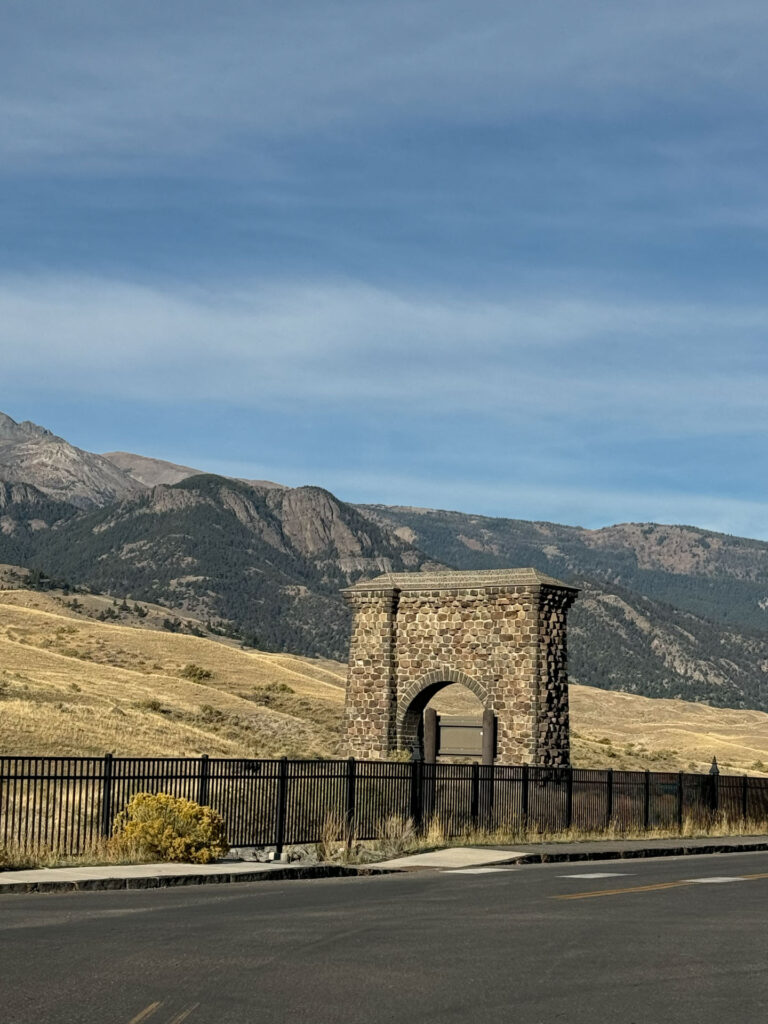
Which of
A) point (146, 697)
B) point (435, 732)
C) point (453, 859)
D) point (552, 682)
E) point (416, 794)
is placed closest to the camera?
point (453, 859)

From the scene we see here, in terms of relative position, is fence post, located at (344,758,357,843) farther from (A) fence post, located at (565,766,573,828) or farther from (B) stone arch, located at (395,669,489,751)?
(B) stone arch, located at (395,669,489,751)

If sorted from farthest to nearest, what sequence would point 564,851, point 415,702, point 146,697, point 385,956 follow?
point 146,697, point 415,702, point 564,851, point 385,956

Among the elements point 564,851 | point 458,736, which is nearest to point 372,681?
point 458,736

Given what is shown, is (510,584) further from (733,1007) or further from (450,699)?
(450,699)

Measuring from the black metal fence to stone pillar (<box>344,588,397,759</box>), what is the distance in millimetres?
7096

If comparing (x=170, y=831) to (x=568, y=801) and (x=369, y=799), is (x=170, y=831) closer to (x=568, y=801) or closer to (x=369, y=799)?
(x=369, y=799)

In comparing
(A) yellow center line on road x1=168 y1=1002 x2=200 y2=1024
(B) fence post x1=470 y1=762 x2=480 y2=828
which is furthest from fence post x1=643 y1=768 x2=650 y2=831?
(A) yellow center line on road x1=168 y1=1002 x2=200 y2=1024

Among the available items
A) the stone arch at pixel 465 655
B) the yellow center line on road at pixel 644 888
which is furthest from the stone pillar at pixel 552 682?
the yellow center line on road at pixel 644 888

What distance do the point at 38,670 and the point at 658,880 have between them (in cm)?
5543

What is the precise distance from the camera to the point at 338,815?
2862 cm

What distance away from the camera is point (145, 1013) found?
392 inches

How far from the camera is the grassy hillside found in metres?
52.5

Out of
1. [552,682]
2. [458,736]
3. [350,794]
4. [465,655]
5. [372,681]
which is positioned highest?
[465,655]

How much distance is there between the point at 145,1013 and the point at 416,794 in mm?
20554
